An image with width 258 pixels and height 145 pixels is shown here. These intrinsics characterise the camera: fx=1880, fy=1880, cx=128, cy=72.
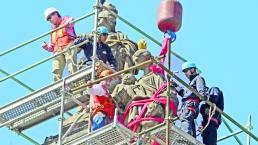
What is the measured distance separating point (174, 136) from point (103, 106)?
7.21 feet

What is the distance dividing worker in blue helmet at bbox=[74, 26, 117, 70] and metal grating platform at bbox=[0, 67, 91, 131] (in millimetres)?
913

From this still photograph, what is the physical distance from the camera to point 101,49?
39438 millimetres

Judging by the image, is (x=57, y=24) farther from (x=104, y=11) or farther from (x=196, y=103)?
(x=196, y=103)

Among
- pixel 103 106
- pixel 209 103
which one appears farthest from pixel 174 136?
pixel 103 106

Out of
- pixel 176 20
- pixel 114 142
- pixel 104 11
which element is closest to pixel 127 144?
pixel 114 142

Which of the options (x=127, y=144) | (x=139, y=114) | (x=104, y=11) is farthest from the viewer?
(x=104, y=11)

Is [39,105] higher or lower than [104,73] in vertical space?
lower

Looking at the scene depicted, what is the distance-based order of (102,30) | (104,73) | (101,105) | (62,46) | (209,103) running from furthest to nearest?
1. (62,46)
2. (102,30)
3. (104,73)
4. (101,105)
5. (209,103)

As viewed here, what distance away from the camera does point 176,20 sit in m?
37.0

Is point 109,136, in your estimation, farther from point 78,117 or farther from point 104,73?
point 78,117

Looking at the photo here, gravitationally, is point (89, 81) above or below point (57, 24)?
below

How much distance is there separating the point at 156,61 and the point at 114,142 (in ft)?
5.87

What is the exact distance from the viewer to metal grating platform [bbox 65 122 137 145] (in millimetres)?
36500

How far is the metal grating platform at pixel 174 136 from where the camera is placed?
120 ft
